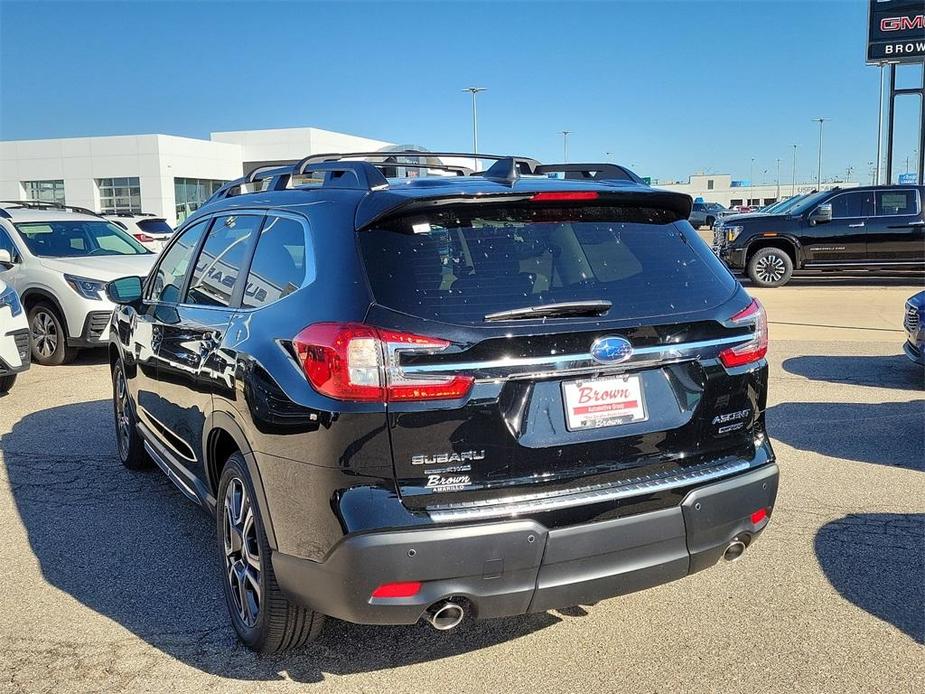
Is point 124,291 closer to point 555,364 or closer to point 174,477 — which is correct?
point 174,477

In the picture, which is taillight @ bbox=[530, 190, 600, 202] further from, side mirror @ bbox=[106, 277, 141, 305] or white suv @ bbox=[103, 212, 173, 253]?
white suv @ bbox=[103, 212, 173, 253]

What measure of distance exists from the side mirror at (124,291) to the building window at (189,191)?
5319cm

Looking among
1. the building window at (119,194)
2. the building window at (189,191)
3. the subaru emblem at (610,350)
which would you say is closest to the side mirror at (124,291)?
the subaru emblem at (610,350)

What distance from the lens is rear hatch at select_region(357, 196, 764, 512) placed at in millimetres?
2748

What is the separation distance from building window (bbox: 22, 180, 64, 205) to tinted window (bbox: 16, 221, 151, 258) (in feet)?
170

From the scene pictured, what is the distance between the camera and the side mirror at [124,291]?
530 centimetres

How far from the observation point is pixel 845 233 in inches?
670

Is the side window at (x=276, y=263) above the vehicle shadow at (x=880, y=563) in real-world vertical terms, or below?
above

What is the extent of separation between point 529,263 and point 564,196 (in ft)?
1.00

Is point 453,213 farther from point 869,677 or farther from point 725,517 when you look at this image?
point 869,677

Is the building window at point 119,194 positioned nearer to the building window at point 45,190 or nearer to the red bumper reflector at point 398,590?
the building window at point 45,190

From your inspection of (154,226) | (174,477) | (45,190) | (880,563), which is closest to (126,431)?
(174,477)

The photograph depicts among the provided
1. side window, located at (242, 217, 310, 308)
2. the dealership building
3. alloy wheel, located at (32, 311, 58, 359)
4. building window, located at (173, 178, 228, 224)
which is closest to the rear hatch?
side window, located at (242, 217, 310, 308)

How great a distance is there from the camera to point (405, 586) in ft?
9.01
